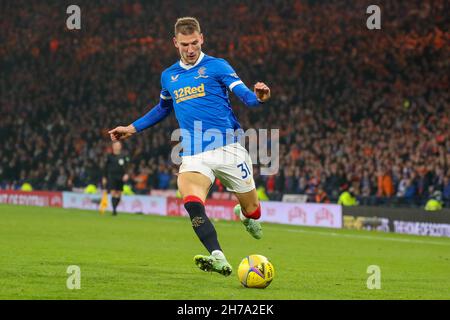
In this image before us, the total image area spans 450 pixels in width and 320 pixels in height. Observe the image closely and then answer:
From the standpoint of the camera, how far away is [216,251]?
8359 millimetres

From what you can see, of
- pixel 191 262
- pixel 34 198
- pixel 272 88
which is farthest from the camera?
pixel 34 198

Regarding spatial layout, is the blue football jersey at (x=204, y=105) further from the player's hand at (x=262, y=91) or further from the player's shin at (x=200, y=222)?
the player's hand at (x=262, y=91)

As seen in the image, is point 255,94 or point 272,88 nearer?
point 255,94

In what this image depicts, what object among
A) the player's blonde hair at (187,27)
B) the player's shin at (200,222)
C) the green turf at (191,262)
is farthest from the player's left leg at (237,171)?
the player's blonde hair at (187,27)

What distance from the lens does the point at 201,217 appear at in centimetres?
870

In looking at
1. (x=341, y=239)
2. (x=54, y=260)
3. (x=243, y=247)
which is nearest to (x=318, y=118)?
(x=341, y=239)

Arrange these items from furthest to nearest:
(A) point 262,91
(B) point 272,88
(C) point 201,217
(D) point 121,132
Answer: (B) point 272,88, (D) point 121,132, (C) point 201,217, (A) point 262,91

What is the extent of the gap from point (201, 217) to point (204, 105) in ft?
3.89

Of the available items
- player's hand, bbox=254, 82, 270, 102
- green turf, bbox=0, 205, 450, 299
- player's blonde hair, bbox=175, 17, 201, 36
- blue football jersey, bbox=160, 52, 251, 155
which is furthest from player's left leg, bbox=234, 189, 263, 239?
player's blonde hair, bbox=175, 17, 201, 36

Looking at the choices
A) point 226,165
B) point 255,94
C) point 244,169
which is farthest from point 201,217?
point 255,94

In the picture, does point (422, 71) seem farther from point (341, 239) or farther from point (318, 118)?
point (341, 239)

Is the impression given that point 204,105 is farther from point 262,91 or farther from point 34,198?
point 34,198

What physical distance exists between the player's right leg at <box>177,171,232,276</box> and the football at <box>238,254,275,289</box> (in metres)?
0.26
